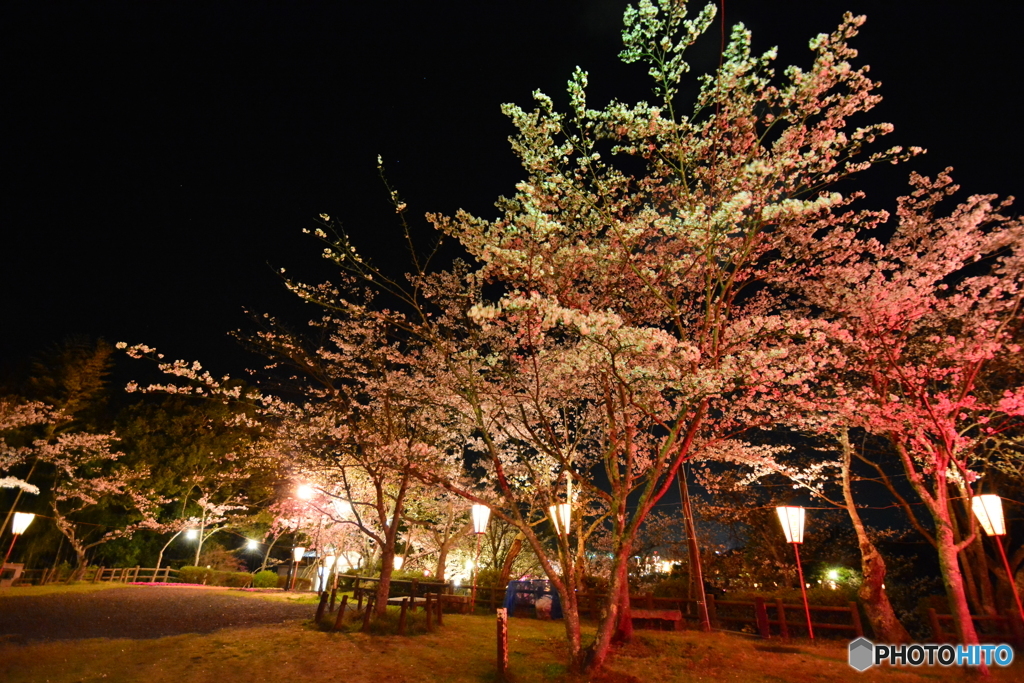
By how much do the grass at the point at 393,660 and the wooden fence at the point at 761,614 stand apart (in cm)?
114

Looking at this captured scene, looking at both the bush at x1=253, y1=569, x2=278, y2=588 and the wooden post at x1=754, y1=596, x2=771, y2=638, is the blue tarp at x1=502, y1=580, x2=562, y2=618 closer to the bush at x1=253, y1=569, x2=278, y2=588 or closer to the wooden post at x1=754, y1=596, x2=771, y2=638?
the wooden post at x1=754, y1=596, x2=771, y2=638

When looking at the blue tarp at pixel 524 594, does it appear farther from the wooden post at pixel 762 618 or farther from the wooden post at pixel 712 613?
the wooden post at pixel 762 618

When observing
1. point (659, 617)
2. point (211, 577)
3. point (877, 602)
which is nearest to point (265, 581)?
point (211, 577)

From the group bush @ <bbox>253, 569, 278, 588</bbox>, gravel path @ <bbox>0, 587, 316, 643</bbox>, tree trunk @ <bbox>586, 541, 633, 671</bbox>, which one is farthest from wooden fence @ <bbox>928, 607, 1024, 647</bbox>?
bush @ <bbox>253, 569, 278, 588</bbox>

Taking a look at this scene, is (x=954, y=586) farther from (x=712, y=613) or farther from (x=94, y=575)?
(x=94, y=575)

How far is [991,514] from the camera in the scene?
32.0 feet

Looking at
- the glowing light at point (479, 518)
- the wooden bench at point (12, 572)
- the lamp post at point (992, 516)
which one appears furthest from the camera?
the wooden bench at point (12, 572)

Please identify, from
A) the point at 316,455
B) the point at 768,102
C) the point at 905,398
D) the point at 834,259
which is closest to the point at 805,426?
the point at 905,398

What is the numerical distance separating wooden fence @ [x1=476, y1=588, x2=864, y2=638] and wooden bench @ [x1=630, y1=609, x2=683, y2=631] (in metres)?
0.59

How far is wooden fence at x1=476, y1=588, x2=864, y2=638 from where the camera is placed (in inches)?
482

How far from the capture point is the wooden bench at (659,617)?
1291 centimetres

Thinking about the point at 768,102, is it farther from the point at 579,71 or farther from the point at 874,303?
the point at 874,303

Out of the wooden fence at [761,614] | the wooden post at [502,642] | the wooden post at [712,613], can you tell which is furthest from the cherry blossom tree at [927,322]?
the wooden post at [502,642]

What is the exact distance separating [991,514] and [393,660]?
1217 centimetres
